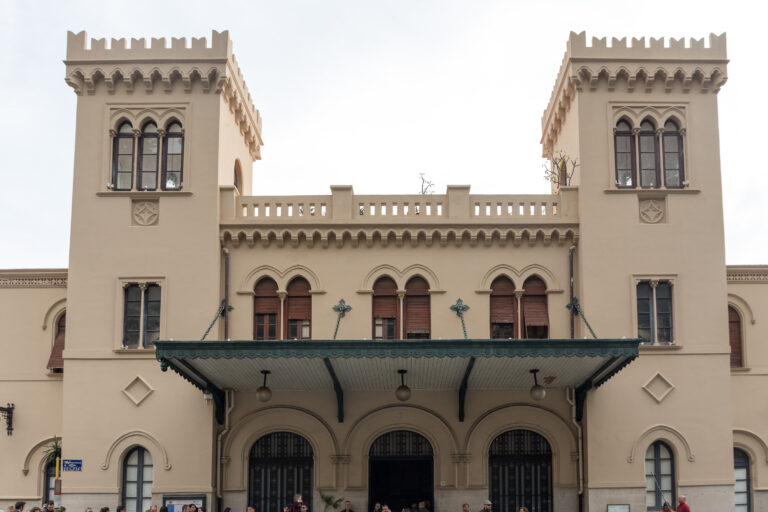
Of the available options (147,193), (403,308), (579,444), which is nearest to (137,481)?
(147,193)

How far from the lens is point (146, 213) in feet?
79.0

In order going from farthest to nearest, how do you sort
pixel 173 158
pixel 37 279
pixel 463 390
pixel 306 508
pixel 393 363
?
pixel 37 279 < pixel 173 158 < pixel 463 390 < pixel 306 508 < pixel 393 363

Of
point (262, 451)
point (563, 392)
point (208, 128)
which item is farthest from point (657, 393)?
point (208, 128)

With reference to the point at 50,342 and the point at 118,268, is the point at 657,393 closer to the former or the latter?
the point at 118,268

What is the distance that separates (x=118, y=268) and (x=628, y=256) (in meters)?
12.4

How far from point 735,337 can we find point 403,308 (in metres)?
9.04

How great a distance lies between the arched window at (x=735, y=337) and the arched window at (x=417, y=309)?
809 centimetres

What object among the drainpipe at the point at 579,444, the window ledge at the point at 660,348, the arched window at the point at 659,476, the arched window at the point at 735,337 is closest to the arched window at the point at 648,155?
the window ledge at the point at 660,348

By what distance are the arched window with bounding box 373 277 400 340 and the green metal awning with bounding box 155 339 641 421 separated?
1.38 meters

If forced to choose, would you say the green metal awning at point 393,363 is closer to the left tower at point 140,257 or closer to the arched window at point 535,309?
the arched window at point 535,309

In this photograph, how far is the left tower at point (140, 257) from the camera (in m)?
23.0

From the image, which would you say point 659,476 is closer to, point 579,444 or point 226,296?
point 579,444

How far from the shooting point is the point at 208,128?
80.0 ft

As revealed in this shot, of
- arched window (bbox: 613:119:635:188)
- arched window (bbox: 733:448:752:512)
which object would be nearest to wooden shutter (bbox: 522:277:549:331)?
arched window (bbox: 613:119:635:188)
